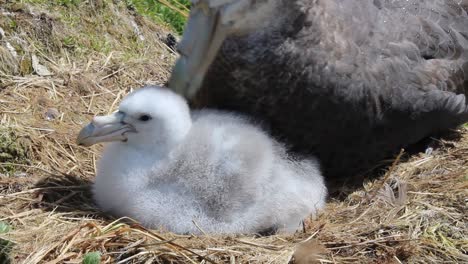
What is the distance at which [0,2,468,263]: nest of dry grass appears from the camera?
319cm

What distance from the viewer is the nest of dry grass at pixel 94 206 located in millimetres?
3186

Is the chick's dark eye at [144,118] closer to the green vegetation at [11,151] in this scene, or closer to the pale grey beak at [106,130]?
the pale grey beak at [106,130]

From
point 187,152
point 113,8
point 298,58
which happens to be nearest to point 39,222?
point 187,152

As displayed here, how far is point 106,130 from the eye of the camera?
3506 millimetres

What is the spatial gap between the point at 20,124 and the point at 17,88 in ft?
1.28

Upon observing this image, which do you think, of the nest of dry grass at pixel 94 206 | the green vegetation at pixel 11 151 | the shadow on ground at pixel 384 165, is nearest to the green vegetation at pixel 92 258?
the nest of dry grass at pixel 94 206

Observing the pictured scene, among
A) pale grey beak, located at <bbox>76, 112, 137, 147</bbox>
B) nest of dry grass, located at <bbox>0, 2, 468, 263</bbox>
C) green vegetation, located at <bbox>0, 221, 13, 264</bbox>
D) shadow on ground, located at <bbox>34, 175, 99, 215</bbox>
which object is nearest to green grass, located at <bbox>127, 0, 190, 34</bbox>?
nest of dry grass, located at <bbox>0, 2, 468, 263</bbox>

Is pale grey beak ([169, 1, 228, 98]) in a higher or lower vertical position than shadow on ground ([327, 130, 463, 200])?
higher

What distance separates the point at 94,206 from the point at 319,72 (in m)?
1.13

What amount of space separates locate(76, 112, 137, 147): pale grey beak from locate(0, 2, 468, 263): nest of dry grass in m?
0.31

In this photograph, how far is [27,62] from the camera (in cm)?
461

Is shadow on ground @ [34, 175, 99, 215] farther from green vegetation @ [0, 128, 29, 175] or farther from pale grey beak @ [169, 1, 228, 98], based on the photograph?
pale grey beak @ [169, 1, 228, 98]

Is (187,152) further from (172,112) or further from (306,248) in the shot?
(306,248)

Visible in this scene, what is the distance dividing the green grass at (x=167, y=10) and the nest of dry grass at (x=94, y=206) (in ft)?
2.08
